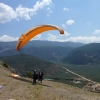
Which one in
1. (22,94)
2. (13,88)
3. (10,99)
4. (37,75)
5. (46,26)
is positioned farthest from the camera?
(37,75)

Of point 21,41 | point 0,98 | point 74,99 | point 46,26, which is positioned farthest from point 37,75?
point 0,98

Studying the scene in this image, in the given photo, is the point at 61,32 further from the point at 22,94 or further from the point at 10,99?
the point at 10,99

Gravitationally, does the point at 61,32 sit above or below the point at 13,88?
above

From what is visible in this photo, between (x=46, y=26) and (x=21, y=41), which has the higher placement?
(x=46, y=26)

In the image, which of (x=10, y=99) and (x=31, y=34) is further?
(x=31, y=34)

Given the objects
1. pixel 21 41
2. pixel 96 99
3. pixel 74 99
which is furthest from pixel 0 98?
pixel 96 99

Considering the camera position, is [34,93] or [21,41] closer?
[34,93]

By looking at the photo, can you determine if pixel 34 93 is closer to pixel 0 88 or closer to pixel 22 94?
pixel 22 94

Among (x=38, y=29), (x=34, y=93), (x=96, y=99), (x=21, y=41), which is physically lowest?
(x=96, y=99)

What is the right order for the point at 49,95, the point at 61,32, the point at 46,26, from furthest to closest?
the point at 46,26, the point at 61,32, the point at 49,95
